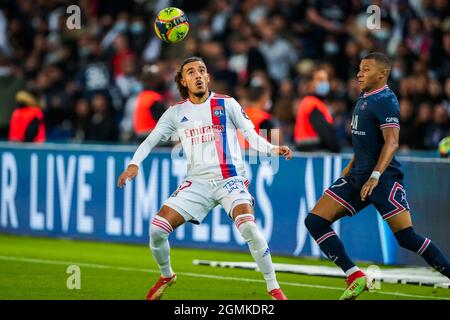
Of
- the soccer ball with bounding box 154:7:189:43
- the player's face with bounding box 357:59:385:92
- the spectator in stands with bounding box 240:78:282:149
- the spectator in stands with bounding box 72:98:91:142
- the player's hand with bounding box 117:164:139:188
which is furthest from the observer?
the spectator in stands with bounding box 72:98:91:142

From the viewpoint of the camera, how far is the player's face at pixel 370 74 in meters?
10.2

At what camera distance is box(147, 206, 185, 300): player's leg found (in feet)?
32.2

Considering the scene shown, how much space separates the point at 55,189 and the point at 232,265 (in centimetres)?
397

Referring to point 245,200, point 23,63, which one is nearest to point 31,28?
point 23,63

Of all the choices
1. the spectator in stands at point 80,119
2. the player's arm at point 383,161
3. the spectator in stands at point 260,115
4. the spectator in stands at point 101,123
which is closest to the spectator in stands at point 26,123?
the spectator in stands at point 101,123

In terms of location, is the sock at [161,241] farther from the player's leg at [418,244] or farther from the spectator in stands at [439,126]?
the spectator in stands at [439,126]

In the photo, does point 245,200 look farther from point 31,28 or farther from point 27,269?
point 31,28

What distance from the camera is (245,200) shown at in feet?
32.5

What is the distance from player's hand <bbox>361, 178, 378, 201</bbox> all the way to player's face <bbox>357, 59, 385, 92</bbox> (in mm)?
918

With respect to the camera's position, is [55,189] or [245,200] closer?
[245,200]

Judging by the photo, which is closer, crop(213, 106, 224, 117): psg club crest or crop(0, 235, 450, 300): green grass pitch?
crop(213, 106, 224, 117): psg club crest

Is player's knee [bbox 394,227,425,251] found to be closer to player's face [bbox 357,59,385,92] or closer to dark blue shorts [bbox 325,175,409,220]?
dark blue shorts [bbox 325,175,409,220]

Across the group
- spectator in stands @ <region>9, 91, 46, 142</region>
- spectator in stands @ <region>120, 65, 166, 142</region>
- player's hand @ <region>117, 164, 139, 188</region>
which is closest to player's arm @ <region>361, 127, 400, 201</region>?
player's hand @ <region>117, 164, 139, 188</region>

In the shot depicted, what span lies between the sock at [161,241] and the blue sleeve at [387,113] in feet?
6.78
